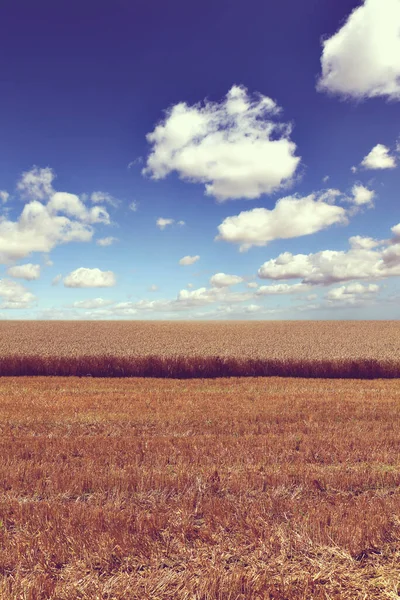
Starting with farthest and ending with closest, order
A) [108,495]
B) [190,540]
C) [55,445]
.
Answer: [55,445]
[108,495]
[190,540]

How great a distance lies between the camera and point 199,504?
6.39m

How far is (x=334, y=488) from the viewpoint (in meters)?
7.36

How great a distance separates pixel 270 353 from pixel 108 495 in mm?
22443

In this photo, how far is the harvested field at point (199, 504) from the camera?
4.62 m

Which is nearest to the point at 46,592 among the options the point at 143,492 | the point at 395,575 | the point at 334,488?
the point at 143,492

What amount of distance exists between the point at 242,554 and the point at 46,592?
2.23 m

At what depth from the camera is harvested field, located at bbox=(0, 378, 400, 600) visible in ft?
15.2

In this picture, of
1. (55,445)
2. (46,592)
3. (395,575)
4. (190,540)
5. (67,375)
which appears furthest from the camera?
(67,375)

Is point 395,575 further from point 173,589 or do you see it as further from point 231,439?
point 231,439

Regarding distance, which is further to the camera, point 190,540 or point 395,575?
point 190,540

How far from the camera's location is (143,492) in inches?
276

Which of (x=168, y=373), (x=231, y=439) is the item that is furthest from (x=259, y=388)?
(x=231, y=439)

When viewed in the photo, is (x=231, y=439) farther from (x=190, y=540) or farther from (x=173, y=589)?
(x=173, y=589)

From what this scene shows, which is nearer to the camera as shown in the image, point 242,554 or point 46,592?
point 46,592
